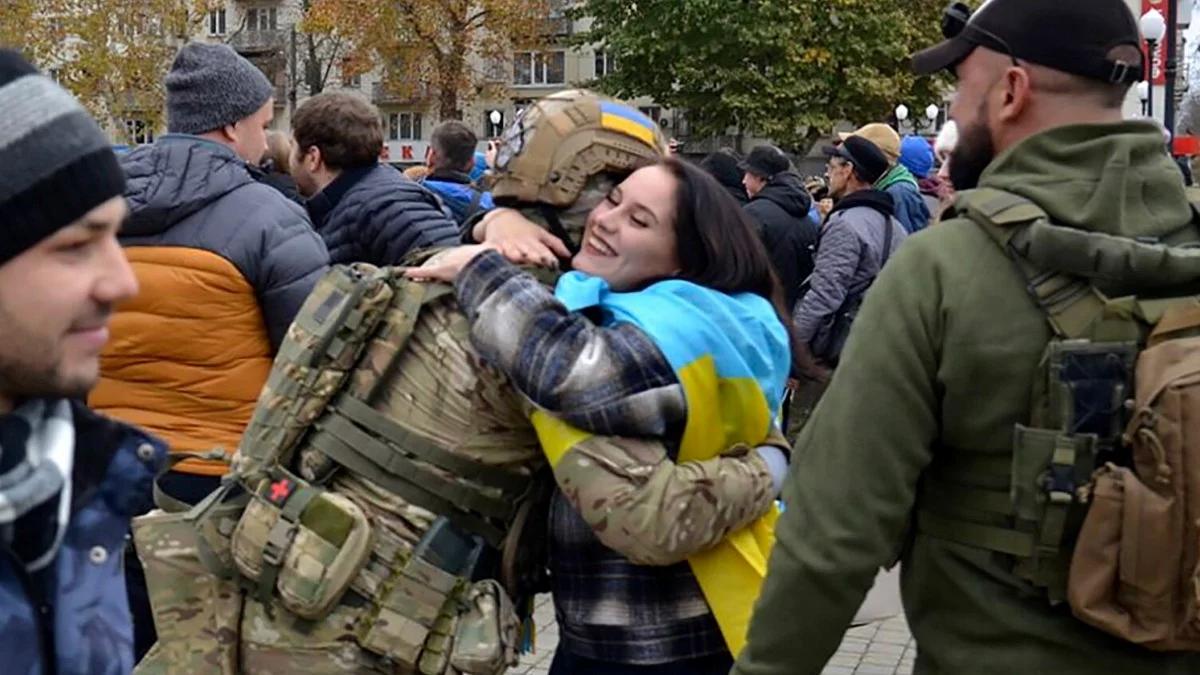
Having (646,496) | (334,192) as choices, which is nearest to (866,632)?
(334,192)

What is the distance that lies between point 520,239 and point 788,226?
624 centimetres

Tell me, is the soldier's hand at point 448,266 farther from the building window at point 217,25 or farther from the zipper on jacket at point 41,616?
the building window at point 217,25

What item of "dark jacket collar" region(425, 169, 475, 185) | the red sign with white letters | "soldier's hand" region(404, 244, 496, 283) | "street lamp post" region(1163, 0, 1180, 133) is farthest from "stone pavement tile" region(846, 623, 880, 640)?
the red sign with white letters

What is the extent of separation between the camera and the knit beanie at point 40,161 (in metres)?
1.93

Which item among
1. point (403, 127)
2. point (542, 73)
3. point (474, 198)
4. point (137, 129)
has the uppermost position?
point (474, 198)

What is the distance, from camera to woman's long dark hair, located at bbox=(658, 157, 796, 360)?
336 centimetres

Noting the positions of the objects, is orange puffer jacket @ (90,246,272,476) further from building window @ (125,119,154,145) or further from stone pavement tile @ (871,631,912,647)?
building window @ (125,119,154,145)

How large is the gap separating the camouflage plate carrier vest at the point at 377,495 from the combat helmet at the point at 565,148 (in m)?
0.32

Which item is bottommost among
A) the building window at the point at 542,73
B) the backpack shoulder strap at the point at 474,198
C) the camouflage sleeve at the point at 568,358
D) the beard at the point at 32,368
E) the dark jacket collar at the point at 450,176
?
the building window at the point at 542,73

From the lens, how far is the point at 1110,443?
2.62 meters

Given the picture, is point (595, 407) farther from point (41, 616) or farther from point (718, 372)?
point (41, 616)

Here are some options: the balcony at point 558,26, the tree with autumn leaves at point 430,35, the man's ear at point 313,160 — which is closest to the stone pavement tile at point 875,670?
the man's ear at point 313,160

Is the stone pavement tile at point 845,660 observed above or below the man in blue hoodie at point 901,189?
below

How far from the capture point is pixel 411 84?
→ 49.3m
